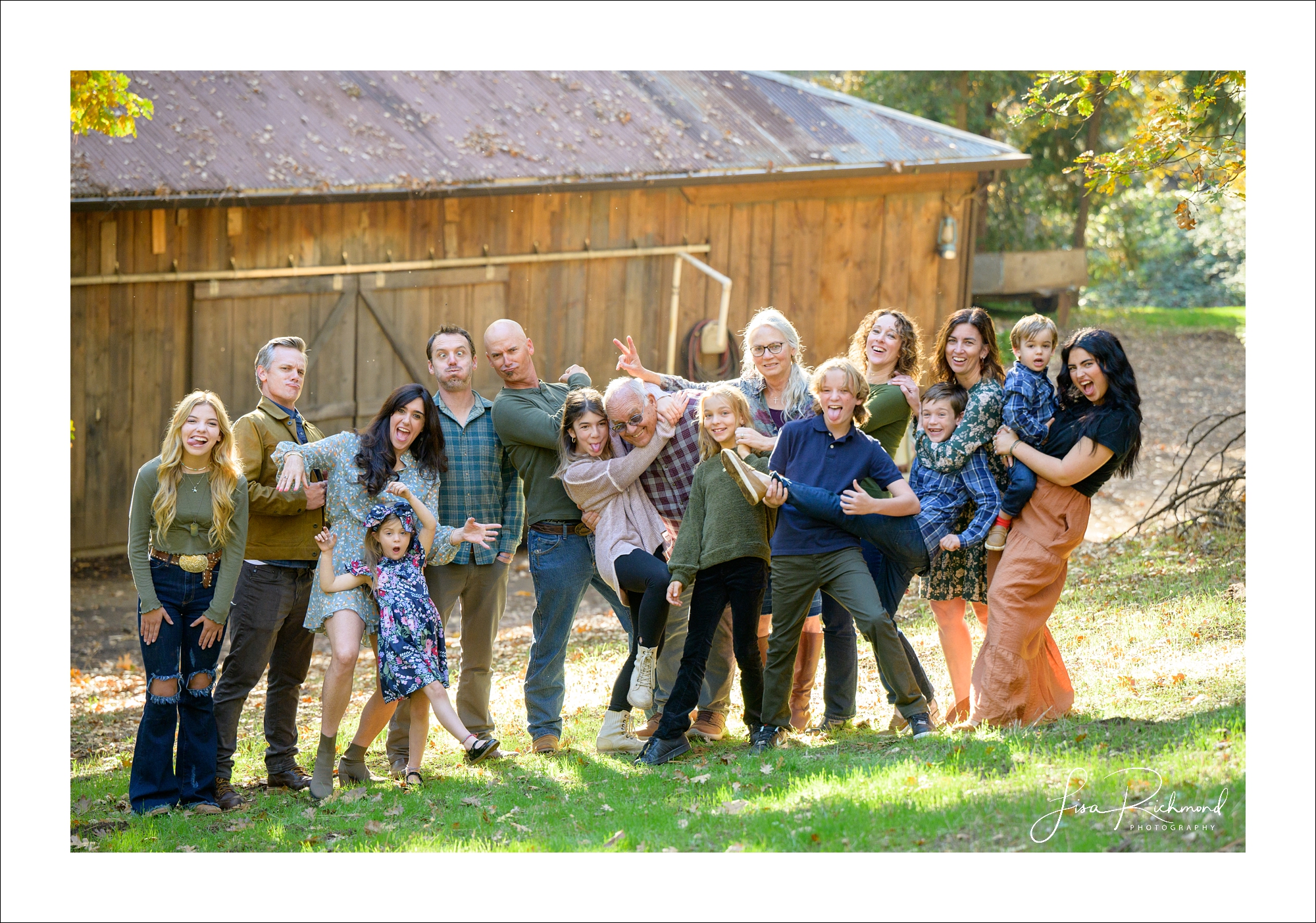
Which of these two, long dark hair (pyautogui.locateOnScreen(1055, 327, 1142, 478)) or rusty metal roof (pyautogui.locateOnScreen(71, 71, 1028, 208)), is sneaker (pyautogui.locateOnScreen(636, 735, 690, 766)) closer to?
long dark hair (pyautogui.locateOnScreen(1055, 327, 1142, 478))

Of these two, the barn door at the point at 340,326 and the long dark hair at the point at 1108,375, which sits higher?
the barn door at the point at 340,326

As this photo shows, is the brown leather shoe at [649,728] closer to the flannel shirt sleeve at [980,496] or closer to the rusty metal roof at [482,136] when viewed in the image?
the flannel shirt sleeve at [980,496]

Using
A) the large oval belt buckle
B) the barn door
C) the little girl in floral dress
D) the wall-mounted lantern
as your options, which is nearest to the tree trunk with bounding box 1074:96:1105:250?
the wall-mounted lantern

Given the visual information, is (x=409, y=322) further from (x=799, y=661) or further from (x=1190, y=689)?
(x=1190, y=689)

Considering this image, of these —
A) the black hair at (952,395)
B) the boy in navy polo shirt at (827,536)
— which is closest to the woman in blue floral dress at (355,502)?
the boy in navy polo shirt at (827,536)

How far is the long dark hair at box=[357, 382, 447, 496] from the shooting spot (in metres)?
5.07

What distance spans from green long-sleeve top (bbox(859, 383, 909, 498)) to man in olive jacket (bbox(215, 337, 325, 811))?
234 centimetres

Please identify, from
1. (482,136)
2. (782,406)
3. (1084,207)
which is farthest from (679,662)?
(1084,207)

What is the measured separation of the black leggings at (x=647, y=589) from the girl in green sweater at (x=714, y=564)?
0.18ft

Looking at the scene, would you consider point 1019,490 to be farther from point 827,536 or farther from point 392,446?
point 392,446

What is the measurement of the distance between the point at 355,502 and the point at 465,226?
20.7 ft

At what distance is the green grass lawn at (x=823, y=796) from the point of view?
14.2 feet

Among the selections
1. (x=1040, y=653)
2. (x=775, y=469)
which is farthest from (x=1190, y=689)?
(x=775, y=469)

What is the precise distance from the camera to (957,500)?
5.20m
